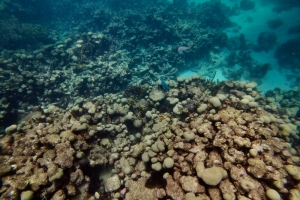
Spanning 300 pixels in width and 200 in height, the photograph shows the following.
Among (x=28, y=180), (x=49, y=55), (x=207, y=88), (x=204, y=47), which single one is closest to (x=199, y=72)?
(x=204, y=47)

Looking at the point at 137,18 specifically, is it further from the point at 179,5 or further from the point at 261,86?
the point at 261,86

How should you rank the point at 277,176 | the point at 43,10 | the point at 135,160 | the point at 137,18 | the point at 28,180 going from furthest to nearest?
the point at 43,10 < the point at 137,18 < the point at 135,160 < the point at 28,180 < the point at 277,176

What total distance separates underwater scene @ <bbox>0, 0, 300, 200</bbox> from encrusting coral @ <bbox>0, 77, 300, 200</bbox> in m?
0.02

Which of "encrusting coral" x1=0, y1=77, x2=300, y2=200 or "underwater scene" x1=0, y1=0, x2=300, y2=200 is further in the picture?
"underwater scene" x1=0, y1=0, x2=300, y2=200

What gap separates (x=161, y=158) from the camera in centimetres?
358

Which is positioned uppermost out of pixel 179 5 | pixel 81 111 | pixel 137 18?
pixel 179 5

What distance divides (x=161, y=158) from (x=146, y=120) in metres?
2.37

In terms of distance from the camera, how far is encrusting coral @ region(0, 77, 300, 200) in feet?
9.05

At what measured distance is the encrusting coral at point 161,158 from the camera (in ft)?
9.05

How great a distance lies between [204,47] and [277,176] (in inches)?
517

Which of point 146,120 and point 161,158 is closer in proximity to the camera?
point 161,158

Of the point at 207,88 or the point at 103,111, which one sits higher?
the point at 207,88

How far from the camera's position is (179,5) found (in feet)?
74.0

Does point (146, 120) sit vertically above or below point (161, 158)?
above
